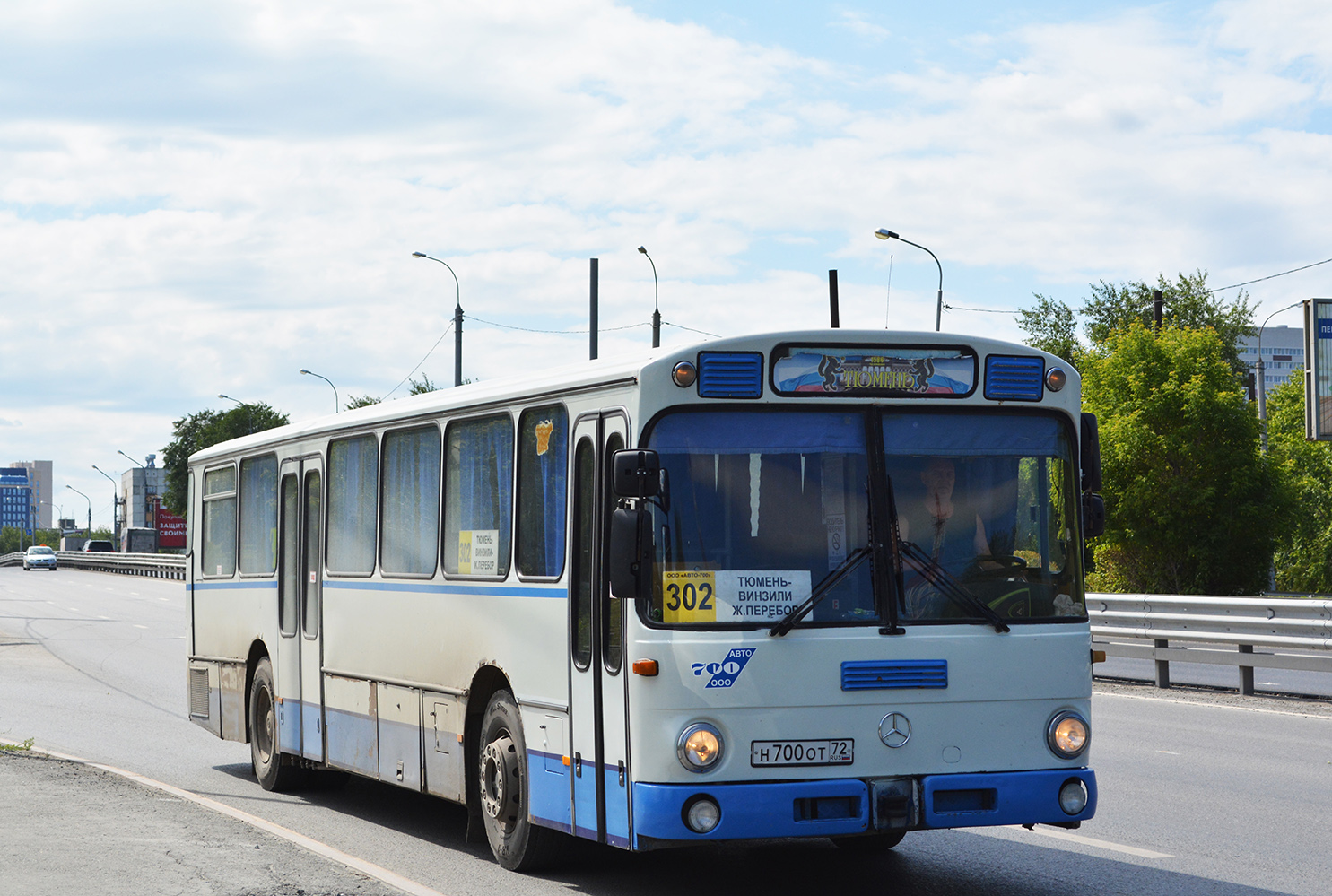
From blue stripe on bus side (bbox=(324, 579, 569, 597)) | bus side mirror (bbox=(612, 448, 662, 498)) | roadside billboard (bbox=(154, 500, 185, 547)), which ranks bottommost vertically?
blue stripe on bus side (bbox=(324, 579, 569, 597))

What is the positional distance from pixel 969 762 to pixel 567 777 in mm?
1930

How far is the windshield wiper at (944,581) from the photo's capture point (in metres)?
7.28

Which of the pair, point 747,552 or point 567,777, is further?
point 567,777

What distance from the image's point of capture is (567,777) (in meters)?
7.87

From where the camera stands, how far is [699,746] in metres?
7.01

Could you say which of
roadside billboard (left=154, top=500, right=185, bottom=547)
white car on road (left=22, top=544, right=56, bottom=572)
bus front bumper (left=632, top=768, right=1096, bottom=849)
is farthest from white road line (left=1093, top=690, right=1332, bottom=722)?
roadside billboard (left=154, top=500, right=185, bottom=547)

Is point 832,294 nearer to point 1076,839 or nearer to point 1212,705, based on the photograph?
point 1212,705

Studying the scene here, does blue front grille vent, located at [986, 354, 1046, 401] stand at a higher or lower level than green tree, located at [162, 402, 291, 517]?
lower

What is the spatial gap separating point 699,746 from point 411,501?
364 centimetres

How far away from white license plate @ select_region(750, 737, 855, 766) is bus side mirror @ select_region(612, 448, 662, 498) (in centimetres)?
119

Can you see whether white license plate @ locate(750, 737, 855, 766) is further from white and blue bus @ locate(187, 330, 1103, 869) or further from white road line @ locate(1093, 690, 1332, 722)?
white road line @ locate(1093, 690, 1332, 722)

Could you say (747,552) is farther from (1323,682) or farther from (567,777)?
(1323,682)

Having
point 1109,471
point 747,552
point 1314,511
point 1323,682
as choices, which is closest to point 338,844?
point 747,552

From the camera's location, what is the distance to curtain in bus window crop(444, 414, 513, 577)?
8.88 metres
